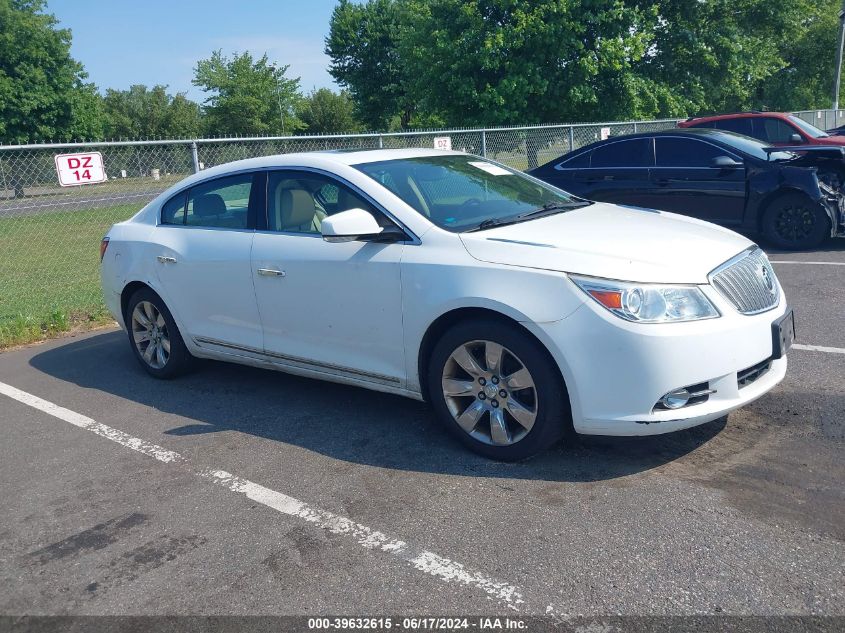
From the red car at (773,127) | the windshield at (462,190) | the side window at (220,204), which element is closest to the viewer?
the windshield at (462,190)

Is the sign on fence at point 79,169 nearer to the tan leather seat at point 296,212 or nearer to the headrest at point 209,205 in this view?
the headrest at point 209,205

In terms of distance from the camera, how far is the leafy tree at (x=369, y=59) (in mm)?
54469

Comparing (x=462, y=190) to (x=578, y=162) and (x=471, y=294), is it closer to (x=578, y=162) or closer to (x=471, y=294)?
(x=471, y=294)

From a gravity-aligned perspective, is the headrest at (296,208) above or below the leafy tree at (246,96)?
below

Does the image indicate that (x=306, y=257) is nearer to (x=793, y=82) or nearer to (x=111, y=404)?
(x=111, y=404)

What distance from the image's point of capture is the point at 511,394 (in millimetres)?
4047

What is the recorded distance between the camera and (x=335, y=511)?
3.75 metres

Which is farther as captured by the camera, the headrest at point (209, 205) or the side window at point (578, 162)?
the side window at point (578, 162)

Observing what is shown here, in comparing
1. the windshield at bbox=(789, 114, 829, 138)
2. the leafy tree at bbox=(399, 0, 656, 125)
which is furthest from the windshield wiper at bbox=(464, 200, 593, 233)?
the leafy tree at bbox=(399, 0, 656, 125)

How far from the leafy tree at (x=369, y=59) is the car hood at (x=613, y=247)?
5093 cm

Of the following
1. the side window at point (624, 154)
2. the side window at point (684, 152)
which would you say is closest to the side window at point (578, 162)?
the side window at point (624, 154)

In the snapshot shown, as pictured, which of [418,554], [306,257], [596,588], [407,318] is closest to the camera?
[596,588]

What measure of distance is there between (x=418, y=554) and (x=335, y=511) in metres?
0.60

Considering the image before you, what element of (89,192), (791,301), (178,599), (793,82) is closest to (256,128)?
(793,82)
